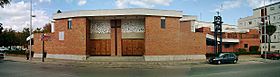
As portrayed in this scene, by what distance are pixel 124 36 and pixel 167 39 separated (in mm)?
5690

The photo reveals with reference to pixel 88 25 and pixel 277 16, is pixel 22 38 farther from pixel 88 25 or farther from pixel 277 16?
pixel 277 16

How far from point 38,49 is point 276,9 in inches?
2121

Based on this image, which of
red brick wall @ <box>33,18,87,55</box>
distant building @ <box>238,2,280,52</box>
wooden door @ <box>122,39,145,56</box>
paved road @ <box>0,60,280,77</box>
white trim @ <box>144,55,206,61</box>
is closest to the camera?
paved road @ <box>0,60,280,77</box>

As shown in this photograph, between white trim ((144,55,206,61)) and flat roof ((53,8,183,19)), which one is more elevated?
flat roof ((53,8,183,19))

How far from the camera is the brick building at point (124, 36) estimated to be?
33.2 metres

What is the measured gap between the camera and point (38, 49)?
39.9m

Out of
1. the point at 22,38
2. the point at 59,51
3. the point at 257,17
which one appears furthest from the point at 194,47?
the point at 22,38

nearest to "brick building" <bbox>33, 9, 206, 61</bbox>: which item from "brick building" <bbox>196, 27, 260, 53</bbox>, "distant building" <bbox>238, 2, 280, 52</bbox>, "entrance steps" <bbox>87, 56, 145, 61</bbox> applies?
"entrance steps" <bbox>87, 56, 145, 61</bbox>

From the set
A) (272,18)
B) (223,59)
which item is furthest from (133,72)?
(272,18)

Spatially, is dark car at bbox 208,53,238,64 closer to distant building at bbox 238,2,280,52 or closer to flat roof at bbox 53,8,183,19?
flat roof at bbox 53,8,183,19

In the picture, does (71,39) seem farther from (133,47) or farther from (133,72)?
(133,72)

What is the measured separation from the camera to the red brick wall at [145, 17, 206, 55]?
3303 centimetres

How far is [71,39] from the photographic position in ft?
115

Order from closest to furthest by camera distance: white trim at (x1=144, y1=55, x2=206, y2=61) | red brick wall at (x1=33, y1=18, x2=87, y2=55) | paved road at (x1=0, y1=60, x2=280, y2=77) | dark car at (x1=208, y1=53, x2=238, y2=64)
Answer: paved road at (x1=0, y1=60, x2=280, y2=77)
dark car at (x1=208, y1=53, x2=238, y2=64)
white trim at (x1=144, y1=55, x2=206, y2=61)
red brick wall at (x1=33, y1=18, x2=87, y2=55)
